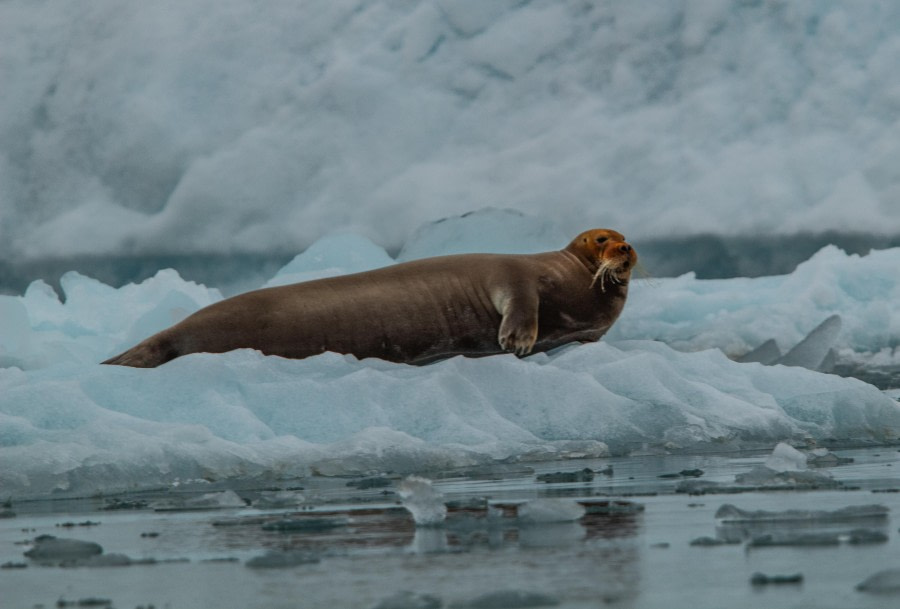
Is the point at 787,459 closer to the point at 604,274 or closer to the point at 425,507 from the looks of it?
the point at 425,507

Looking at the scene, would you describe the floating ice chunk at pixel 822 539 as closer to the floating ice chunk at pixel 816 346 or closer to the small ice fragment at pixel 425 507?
the small ice fragment at pixel 425 507

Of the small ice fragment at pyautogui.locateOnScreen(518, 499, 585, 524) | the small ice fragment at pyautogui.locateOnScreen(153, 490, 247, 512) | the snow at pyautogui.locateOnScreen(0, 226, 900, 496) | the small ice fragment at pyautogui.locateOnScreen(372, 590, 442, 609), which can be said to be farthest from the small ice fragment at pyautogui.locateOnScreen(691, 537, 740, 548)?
the snow at pyautogui.locateOnScreen(0, 226, 900, 496)

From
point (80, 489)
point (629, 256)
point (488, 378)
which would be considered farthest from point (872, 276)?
point (80, 489)

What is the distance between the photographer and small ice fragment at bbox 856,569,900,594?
7.77 ft

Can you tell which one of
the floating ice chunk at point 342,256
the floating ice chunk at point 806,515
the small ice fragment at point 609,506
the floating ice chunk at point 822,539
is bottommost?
the floating ice chunk at point 822,539

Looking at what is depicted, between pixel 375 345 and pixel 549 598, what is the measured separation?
5.57 meters

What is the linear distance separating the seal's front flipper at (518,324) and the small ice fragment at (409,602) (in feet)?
17.7

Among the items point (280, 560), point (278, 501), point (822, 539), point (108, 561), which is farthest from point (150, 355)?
point (822, 539)

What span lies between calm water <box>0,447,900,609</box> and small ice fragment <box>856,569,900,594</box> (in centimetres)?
3

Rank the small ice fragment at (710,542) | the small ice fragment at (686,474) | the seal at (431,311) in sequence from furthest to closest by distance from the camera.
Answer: the seal at (431,311) → the small ice fragment at (686,474) → the small ice fragment at (710,542)

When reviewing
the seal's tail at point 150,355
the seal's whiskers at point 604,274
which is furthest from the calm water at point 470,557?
the seal's whiskers at point 604,274

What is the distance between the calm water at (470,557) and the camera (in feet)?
8.09

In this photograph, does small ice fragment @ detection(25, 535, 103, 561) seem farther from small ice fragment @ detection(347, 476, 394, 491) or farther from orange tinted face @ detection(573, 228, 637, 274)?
orange tinted face @ detection(573, 228, 637, 274)

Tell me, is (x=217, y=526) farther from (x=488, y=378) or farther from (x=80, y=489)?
(x=488, y=378)
